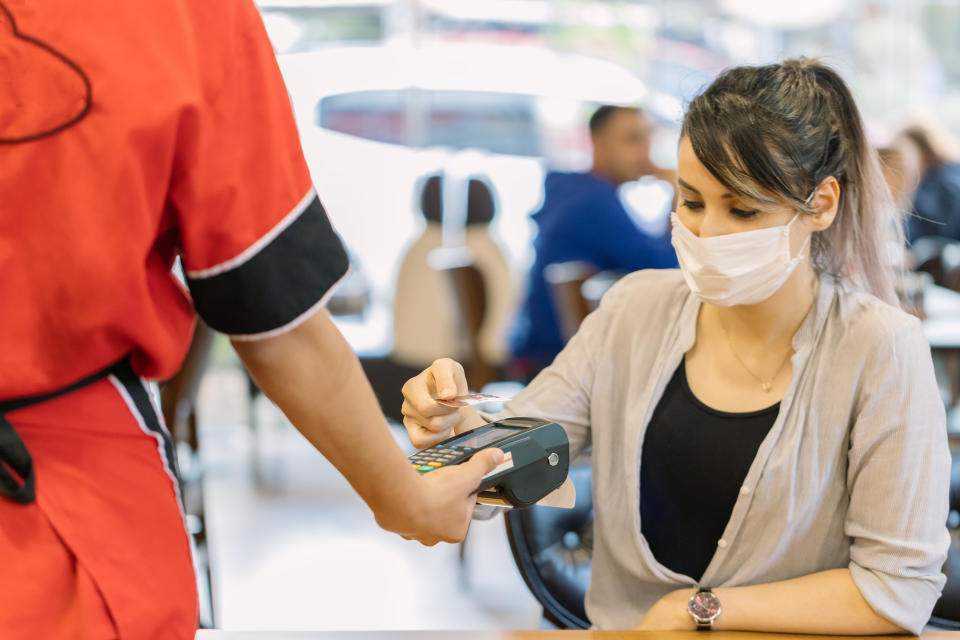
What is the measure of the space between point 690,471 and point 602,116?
2.57 meters

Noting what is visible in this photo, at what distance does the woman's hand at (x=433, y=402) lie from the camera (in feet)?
4.02

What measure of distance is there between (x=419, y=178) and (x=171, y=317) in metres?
6.14

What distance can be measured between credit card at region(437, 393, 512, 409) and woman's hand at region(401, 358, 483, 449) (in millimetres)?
22

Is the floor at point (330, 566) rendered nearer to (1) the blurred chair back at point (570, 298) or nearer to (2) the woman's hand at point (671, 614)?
(1) the blurred chair back at point (570, 298)

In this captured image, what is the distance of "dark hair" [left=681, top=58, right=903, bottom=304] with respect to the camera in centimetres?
133

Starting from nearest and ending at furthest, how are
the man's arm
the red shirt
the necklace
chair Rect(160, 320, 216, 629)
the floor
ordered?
1. the red shirt
2. the man's arm
3. the necklace
4. chair Rect(160, 320, 216, 629)
5. the floor

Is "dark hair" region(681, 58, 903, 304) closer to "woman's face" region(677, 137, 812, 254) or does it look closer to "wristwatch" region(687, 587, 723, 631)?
"woman's face" region(677, 137, 812, 254)

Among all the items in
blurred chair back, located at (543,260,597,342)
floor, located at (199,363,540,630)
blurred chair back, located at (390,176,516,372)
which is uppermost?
blurred chair back, located at (543,260,597,342)

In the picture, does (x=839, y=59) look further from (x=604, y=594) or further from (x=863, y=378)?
(x=604, y=594)

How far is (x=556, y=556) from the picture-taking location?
158cm

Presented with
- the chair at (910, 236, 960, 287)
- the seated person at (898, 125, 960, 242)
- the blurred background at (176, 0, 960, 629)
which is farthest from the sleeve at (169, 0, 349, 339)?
the seated person at (898, 125, 960, 242)

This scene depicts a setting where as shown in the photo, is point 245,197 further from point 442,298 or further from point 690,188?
point 442,298

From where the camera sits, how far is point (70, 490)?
66 cm

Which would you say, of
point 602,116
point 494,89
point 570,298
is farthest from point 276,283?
point 494,89
